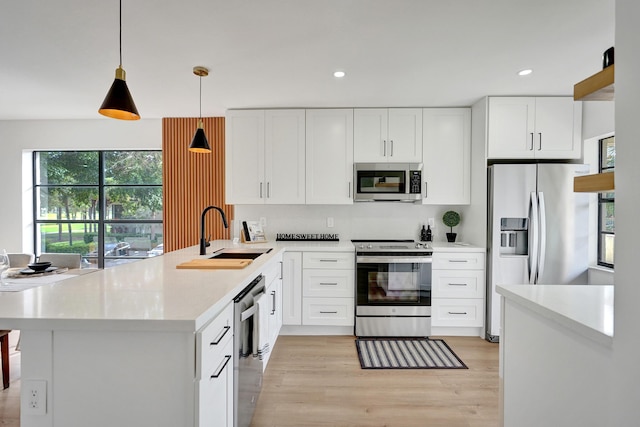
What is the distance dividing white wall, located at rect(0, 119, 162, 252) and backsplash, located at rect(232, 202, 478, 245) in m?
1.78

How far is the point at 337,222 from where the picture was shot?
13.7 feet

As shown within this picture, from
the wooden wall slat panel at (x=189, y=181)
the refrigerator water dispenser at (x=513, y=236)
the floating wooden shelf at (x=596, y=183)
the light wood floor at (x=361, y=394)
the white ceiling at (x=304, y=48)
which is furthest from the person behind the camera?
the wooden wall slat panel at (x=189, y=181)

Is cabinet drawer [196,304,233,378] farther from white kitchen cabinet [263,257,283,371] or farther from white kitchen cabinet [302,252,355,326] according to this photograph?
white kitchen cabinet [302,252,355,326]

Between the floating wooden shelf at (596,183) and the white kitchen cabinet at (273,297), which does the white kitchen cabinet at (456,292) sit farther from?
the floating wooden shelf at (596,183)

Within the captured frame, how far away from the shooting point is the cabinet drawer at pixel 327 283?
11.5 feet


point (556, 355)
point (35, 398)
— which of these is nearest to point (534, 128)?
point (556, 355)

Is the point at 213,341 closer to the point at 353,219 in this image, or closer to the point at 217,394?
the point at 217,394

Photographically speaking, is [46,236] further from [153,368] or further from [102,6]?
[153,368]

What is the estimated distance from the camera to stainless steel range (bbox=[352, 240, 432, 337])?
344 cm

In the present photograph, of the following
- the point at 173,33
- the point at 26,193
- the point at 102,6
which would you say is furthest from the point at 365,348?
the point at 26,193

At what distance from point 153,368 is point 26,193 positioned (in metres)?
4.99

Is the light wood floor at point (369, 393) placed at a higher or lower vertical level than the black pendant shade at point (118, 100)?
lower

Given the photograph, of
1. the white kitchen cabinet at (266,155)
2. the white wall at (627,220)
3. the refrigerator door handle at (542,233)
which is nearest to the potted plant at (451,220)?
the refrigerator door handle at (542,233)

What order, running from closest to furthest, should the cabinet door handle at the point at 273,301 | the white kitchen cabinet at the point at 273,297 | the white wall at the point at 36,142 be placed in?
the white kitchen cabinet at the point at 273,297 → the cabinet door handle at the point at 273,301 → the white wall at the point at 36,142
